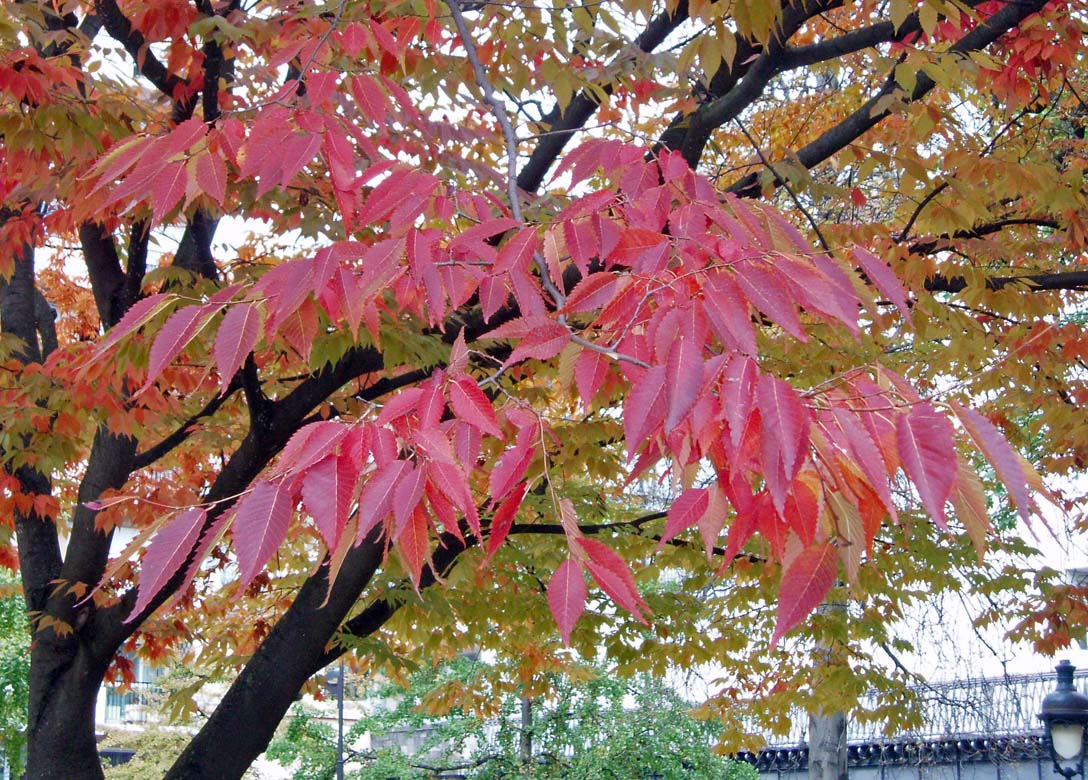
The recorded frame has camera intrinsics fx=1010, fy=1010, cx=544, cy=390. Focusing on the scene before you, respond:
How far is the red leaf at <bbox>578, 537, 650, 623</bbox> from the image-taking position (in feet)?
5.90

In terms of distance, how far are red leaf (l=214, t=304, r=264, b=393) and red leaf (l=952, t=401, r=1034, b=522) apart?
138 centimetres

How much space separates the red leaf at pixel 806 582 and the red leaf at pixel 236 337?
115cm

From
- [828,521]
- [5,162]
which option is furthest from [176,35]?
[828,521]

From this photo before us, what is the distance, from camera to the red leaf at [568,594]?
1812 mm

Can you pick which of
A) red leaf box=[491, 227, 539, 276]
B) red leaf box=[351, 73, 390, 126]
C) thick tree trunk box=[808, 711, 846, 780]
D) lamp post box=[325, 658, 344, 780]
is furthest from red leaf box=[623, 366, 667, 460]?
thick tree trunk box=[808, 711, 846, 780]

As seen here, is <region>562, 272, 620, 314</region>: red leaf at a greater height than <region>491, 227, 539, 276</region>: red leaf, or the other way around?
<region>491, 227, 539, 276</region>: red leaf

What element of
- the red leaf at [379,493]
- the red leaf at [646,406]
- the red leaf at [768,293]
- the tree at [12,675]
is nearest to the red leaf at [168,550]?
the red leaf at [379,493]

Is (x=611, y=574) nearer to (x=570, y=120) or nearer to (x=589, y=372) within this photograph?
(x=589, y=372)

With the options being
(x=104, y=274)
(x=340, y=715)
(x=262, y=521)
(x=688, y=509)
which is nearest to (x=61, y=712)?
(x=104, y=274)

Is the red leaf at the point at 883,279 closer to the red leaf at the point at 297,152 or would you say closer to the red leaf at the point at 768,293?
the red leaf at the point at 768,293

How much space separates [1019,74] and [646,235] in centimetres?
400

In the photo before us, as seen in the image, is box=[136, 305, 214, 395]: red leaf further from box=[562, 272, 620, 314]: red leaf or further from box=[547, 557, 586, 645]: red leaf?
box=[547, 557, 586, 645]: red leaf

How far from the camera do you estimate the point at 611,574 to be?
1.85 metres

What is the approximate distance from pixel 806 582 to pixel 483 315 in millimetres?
1907
